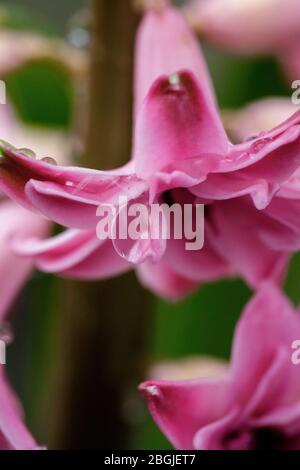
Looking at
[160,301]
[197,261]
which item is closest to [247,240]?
[197,261]

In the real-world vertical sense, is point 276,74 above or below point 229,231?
above

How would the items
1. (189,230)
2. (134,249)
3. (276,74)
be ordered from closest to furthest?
(134,249)
(189,230)
(276,74)

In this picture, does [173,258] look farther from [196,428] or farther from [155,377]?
[155,377]

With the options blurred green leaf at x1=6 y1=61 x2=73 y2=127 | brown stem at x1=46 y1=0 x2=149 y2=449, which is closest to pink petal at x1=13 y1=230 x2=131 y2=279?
brown stem at x1=46 y1=0 x2=149 y2=449

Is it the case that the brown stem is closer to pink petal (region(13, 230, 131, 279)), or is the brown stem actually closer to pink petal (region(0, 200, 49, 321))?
pink petal (region(0, 200, 49, 321))

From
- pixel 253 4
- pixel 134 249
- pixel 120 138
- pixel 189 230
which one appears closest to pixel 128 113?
pixel 120 138

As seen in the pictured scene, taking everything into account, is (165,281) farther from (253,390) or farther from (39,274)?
(39,274)

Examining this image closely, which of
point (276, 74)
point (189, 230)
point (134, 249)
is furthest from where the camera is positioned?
point (276, 74)
